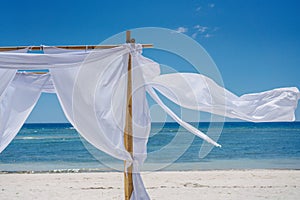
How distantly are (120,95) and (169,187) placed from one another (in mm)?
3953

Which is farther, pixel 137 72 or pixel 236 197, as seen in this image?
pixel 236 197

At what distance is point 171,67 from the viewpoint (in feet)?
13.4

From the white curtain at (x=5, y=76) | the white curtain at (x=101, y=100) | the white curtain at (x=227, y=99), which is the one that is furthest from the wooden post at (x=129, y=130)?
the white curtain at (x=5, y=76)

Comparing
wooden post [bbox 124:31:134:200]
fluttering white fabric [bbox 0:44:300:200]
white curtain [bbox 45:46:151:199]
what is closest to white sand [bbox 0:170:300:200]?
wooden post [bbox 124:31:134:200]

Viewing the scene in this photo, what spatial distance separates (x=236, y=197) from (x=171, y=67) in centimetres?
310

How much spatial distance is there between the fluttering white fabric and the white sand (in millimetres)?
2663

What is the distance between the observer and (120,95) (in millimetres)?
4012

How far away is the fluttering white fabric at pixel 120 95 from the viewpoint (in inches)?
149

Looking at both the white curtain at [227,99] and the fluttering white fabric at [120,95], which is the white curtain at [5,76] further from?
the white curtain at [227,99]

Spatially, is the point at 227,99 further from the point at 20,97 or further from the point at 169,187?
the point at 169,187

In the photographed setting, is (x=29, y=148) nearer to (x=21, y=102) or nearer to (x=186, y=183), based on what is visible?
(x=186, y=183)

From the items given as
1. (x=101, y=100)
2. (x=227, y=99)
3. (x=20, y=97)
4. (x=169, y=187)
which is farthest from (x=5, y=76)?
(x=169, y=187)

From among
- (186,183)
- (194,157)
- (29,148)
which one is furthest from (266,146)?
(186,183)

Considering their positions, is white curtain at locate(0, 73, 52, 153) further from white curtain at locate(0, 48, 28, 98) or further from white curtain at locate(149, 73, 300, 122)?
white curtain at locate(149, 73, 300, 122)
